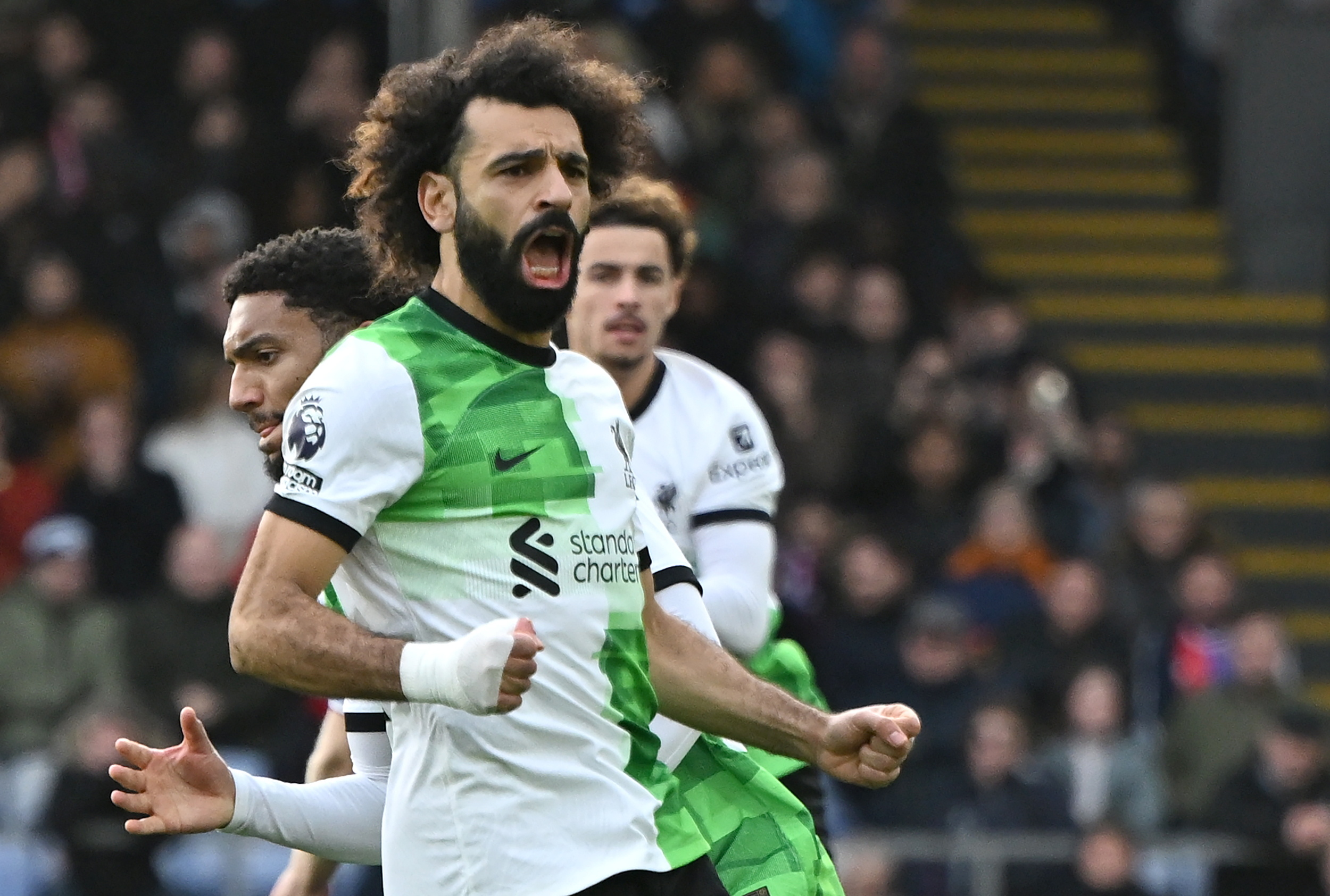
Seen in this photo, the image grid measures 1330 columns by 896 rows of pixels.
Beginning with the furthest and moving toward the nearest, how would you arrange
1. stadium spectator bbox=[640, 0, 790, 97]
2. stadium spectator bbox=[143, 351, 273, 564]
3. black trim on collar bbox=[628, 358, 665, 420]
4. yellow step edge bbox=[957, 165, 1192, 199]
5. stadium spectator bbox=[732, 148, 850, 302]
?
yellow step edge bbox=[957, 165, 1192, 199] < stadium spectator bbox=[640, 0, 790, 97] < stadium spectator bbox=[732, 148, 850, 302] < stadium spectator bbox=[143, 351, 273, 564] < black trim on collar bbox=[628, 358, 665, 420]

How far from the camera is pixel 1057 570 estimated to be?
11961 millimetres

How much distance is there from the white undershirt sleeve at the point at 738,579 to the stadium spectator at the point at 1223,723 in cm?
→ 547

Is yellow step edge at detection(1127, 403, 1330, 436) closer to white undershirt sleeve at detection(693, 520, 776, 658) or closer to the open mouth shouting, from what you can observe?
white undershirt sleeve at detection(693, 520, 776, 658)

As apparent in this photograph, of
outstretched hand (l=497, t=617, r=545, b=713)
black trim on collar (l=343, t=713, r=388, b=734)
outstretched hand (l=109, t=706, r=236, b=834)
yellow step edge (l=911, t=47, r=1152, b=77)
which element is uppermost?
yellow step edge (l=911, t=47, r=1152, b=77)

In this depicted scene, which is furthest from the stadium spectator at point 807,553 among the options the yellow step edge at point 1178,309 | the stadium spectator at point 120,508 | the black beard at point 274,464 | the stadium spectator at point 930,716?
the black beard at point 274,464

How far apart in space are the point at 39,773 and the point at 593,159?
638 centimetres

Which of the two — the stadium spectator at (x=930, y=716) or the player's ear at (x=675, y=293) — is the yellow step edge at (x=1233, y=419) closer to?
the stadium spectator at (x=930, y=716)

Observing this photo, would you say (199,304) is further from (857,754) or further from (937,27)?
(857,754)

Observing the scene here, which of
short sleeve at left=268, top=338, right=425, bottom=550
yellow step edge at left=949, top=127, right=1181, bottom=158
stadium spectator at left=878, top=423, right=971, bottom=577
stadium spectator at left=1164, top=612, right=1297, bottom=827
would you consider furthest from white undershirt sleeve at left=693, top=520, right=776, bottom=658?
yellow step edge at left=949, top=127, right=1181, bottom=158

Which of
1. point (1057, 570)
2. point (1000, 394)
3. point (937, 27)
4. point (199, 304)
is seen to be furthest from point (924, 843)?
point (937, 27)

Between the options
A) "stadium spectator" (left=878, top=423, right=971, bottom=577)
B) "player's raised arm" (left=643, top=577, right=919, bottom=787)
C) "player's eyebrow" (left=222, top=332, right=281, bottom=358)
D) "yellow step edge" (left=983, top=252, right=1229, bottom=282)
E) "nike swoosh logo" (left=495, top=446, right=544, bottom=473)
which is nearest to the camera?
"nike swoosh logo" (left=495, top=446, right=544, bottom=473)

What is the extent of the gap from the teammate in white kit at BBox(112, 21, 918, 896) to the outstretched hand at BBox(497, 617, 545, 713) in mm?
30

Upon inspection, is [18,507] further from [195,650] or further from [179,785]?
[179,785]

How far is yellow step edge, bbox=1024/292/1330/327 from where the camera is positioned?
1549cm
